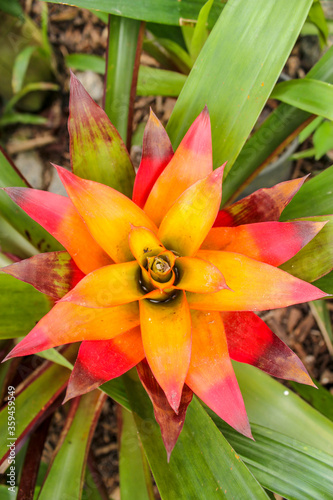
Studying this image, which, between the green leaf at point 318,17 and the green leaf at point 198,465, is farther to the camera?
the green leaf at point 318,17

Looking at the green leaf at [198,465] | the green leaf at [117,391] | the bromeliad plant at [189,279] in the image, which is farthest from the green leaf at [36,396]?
the green leaf at [198,465]

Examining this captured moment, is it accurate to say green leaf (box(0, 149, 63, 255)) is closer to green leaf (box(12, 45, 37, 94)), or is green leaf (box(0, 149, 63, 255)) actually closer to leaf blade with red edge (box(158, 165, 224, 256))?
leaf blade with red edge (box(158, 165, 224, 256))

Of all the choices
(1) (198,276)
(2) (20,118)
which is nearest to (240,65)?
(1) (198,276)

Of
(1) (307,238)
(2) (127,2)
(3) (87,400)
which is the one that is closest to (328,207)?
(1) (307,238)

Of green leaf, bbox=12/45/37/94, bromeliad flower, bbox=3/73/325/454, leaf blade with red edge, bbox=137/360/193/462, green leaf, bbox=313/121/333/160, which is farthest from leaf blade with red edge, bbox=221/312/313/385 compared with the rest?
green leaf, bbox=12/45/37/94

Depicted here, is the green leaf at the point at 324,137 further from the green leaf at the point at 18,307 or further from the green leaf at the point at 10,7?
the green leaf at the point at 10,7
